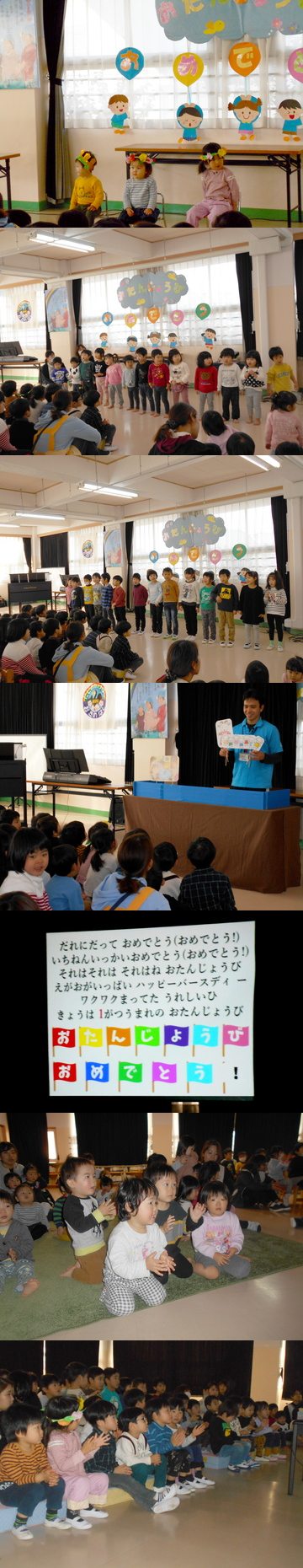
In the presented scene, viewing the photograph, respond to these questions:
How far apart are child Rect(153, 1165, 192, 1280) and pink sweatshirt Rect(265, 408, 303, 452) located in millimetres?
4036

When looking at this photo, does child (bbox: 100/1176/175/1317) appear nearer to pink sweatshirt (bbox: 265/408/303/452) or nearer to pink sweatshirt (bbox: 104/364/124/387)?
pink sweatshirt (bbox: 265/408/303/452)

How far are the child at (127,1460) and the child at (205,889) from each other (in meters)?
3.34

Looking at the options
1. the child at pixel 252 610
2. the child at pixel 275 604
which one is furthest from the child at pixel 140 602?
the child at pixel 275 604

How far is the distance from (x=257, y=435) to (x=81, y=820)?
2112mm

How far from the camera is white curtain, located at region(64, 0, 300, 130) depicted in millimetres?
7023

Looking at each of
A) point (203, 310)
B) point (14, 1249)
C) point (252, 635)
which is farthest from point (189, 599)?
point (14, 1249)

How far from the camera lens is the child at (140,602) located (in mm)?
7199

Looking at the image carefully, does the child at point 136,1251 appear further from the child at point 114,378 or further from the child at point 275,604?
the child at point 114,378

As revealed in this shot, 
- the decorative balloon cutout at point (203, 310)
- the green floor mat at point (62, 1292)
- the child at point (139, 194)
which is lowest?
the green floor mat at point (62, 1292)

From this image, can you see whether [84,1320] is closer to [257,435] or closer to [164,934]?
[164,934]

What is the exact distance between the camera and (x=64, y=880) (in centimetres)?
677

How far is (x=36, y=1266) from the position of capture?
830cm

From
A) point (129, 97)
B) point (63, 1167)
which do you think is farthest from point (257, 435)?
point (63, 1167)

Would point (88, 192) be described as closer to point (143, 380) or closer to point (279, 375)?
point (143, 380)
